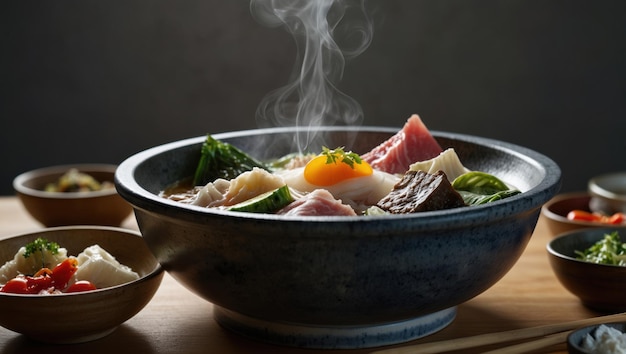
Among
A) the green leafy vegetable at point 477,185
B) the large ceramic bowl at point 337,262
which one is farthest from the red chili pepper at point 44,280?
the green leafy vegetable at point 477,185

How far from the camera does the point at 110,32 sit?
6.79m

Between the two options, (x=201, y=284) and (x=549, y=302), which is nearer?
(x=201, y=284)

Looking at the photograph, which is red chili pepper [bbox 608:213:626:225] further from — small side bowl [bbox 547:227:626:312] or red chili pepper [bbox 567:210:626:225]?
small side bowl [bbox 547:227:626:312]

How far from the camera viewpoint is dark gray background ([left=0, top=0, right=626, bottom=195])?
268 inches

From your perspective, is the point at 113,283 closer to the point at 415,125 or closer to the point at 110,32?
the point at 415,125

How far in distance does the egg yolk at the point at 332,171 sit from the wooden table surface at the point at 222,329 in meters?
0.58

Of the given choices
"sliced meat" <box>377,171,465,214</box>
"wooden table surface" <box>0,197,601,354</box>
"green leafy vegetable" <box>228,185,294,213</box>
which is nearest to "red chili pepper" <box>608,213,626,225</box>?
"wooden table surface" <box>0,197,601,354</box>

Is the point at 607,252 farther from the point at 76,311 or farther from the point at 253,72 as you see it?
the point at 253,72

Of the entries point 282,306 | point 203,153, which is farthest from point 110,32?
point 282,306

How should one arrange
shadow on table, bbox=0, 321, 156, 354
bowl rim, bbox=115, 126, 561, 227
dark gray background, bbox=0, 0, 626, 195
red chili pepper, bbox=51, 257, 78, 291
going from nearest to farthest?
1. bowl rim, bbox=115, 126, 561, 227
2. shadow on table, bbox=0, 321, 156, 354
3. red chili pepper, bbox=51, 257, 78, 291
4. dark gray background, bbox=0, 0, 626, 195

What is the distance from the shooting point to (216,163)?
3.22 metres

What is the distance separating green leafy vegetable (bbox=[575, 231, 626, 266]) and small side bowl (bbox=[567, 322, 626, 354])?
Answer: 0.58 meters

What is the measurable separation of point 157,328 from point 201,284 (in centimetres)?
38

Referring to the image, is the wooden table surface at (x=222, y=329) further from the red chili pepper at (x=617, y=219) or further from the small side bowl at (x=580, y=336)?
the red chili pepper at (x=617, y=219)
